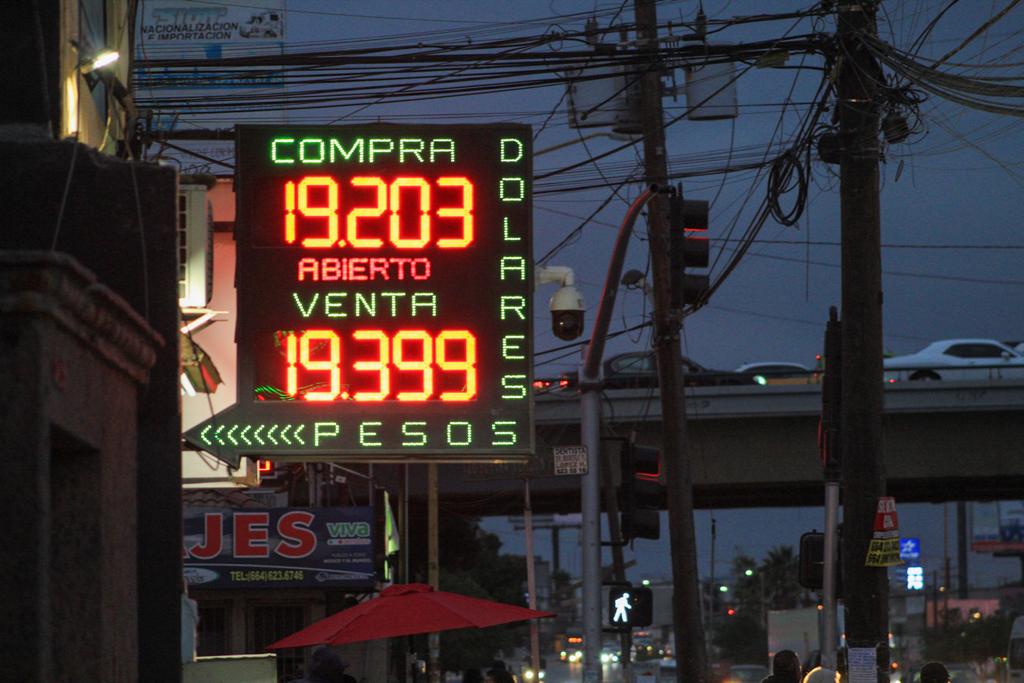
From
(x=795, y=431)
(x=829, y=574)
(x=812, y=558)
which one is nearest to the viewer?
(x=829, y=574)

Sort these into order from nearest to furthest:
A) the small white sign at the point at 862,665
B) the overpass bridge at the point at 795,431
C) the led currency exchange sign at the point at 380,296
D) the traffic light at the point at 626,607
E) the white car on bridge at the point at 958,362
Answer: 1. the small white sign at the point at 862,665
2. the led currency exchange sign at the point at 380,296
3. the traffic light at the point at 626,607
4. the overpass bridge at the point at 795,431
5. the white car on bridge at the point at 958,362

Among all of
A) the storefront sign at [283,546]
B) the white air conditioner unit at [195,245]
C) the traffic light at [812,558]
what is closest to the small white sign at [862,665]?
the traffic light at [812,558]

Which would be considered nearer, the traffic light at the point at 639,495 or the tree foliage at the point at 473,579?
the traffic light at the point at 639,495

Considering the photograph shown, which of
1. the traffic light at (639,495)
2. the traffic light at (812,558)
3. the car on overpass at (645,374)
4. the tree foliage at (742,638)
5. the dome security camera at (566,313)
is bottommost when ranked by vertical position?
the tree foliage at (742,638)

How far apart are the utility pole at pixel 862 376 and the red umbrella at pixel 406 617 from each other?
3.20 meters

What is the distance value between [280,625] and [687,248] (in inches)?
664

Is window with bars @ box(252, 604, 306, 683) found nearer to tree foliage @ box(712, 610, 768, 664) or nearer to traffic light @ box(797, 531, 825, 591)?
traffic light @ box(797, 531, 825, 591)

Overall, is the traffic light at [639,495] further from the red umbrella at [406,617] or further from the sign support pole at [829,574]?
the sign support pole at [829,574]

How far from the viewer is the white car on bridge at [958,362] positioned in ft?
135

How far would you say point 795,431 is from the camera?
132 ft

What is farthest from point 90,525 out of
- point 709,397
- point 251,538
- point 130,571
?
point 709,397

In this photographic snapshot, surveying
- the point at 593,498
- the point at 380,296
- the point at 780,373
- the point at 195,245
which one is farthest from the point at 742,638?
the point at 380,296

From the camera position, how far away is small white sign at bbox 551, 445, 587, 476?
17875mm

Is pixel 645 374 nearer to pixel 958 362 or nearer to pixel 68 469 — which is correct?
pixel 958 362
